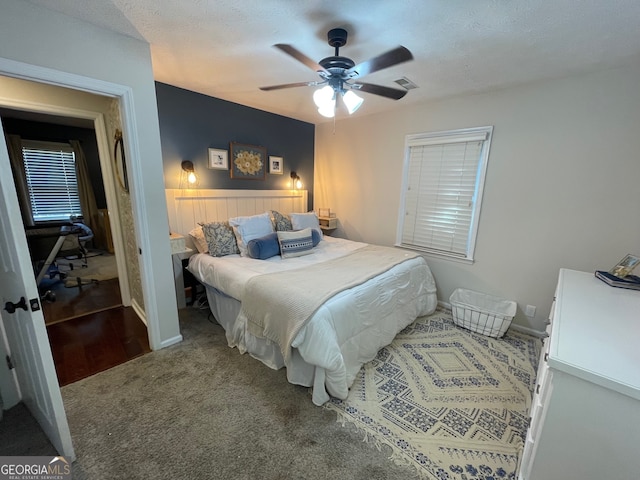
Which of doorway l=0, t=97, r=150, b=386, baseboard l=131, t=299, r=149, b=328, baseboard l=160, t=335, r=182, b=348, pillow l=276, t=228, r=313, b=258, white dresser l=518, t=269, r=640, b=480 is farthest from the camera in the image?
pillow l=276, t=228, r=313, b=258

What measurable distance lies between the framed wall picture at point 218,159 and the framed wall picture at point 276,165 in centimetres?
68

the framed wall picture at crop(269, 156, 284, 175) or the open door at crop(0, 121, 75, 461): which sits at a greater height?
the framed wall picture at crop(269, 156, 284, 175)

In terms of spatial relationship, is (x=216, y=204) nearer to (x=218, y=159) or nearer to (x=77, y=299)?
(x=218, y=159)

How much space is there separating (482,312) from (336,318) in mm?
1739

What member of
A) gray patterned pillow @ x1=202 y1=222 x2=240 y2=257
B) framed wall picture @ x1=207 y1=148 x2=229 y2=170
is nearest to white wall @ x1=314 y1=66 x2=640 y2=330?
framed wall picture @ x1=207 y1=148 x2=229 y2=170

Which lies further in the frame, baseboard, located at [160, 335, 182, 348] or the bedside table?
the bedside table

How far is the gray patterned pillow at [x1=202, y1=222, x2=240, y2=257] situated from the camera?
2818 mm

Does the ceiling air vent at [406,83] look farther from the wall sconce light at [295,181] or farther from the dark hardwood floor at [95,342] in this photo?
the dark hardwood floor at [95,342]

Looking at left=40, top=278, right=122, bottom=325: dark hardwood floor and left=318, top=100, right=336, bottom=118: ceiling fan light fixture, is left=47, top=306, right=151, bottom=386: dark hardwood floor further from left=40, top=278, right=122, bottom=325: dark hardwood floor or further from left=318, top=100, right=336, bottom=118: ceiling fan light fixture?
left=318, top=100, right=336, bottom=118: ceiling fan light fixture

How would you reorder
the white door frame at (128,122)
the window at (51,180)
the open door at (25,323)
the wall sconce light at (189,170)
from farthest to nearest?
the window at (51,180)
the wall sconce light at (189,170)
the white door frame at (128,122)
the open door at (25,323)

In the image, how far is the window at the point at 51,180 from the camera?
4703mm

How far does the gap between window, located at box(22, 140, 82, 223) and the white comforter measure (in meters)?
4.31

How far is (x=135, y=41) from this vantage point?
1865 millimetres

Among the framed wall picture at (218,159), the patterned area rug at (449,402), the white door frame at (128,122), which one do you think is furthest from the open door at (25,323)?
the framed wall picture at (218,159)
